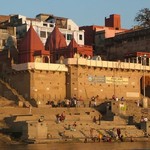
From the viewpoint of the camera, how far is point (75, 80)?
4572 centimetres

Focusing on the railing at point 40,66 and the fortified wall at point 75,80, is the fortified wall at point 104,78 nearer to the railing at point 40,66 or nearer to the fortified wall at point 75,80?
the fortified wall at point 75,80

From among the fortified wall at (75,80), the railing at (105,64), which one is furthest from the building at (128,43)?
the fortified wall at (75,80)

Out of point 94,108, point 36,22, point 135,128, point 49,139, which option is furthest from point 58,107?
point 36,22

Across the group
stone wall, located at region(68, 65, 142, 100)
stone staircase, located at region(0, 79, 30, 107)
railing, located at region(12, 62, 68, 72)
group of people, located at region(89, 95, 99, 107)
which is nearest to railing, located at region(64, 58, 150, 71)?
stone wall, located at region(68, 65, 142, 100)

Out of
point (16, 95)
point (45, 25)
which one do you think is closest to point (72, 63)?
point (16, 95)

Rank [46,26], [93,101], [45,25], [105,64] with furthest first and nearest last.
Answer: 1. [45,25]
2. [46,26]
3. [105,64]
4. [93,101]

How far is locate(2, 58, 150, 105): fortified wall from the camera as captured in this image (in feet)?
144

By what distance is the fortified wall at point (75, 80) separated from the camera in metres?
43.9

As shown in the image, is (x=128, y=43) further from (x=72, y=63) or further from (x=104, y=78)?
(x=72, y=63)

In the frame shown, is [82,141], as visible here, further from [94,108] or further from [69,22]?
[69,22]

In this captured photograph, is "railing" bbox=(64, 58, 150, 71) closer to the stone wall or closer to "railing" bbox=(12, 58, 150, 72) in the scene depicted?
"railing" bbox=(12, 58, 150, 72)

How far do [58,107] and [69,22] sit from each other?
2830 cm

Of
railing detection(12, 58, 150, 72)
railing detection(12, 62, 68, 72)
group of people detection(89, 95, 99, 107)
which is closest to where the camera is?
group of people detection(89, 95, 99, 107)

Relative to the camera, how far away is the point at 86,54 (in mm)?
Result: 50125
